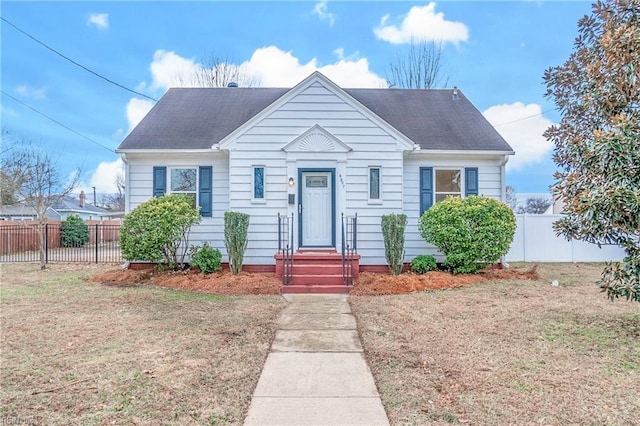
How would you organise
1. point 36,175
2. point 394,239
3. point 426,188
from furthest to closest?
point 36,175 → point 426,188 → point 394,239

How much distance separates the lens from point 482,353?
410cm

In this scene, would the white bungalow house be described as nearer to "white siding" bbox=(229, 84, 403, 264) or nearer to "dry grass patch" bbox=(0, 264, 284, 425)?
"white siding" bbox=(229, 84, 403, 264)

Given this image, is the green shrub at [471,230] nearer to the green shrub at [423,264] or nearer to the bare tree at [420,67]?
the green shrub at [423,264]

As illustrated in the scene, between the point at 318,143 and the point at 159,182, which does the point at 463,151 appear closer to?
the point at 318,143

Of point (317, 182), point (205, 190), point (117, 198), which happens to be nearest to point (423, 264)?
point (317, 182)

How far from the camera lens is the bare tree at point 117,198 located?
43812 mm

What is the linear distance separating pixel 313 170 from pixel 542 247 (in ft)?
28.6

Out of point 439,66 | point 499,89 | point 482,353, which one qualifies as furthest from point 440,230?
point 439,66

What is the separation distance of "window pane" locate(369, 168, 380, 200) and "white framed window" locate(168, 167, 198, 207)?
4523mm

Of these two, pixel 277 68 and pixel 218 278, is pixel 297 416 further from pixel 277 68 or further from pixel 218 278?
pixel 277 68

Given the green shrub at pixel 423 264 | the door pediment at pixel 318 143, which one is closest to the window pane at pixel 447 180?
the green shrub at pixel 423 264

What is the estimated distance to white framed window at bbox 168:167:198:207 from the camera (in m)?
9.84

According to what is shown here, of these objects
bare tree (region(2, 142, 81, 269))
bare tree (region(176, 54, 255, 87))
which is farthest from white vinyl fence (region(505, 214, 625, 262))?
bare tree (region(176, 54, 255, 87))

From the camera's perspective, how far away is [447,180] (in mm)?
10070
